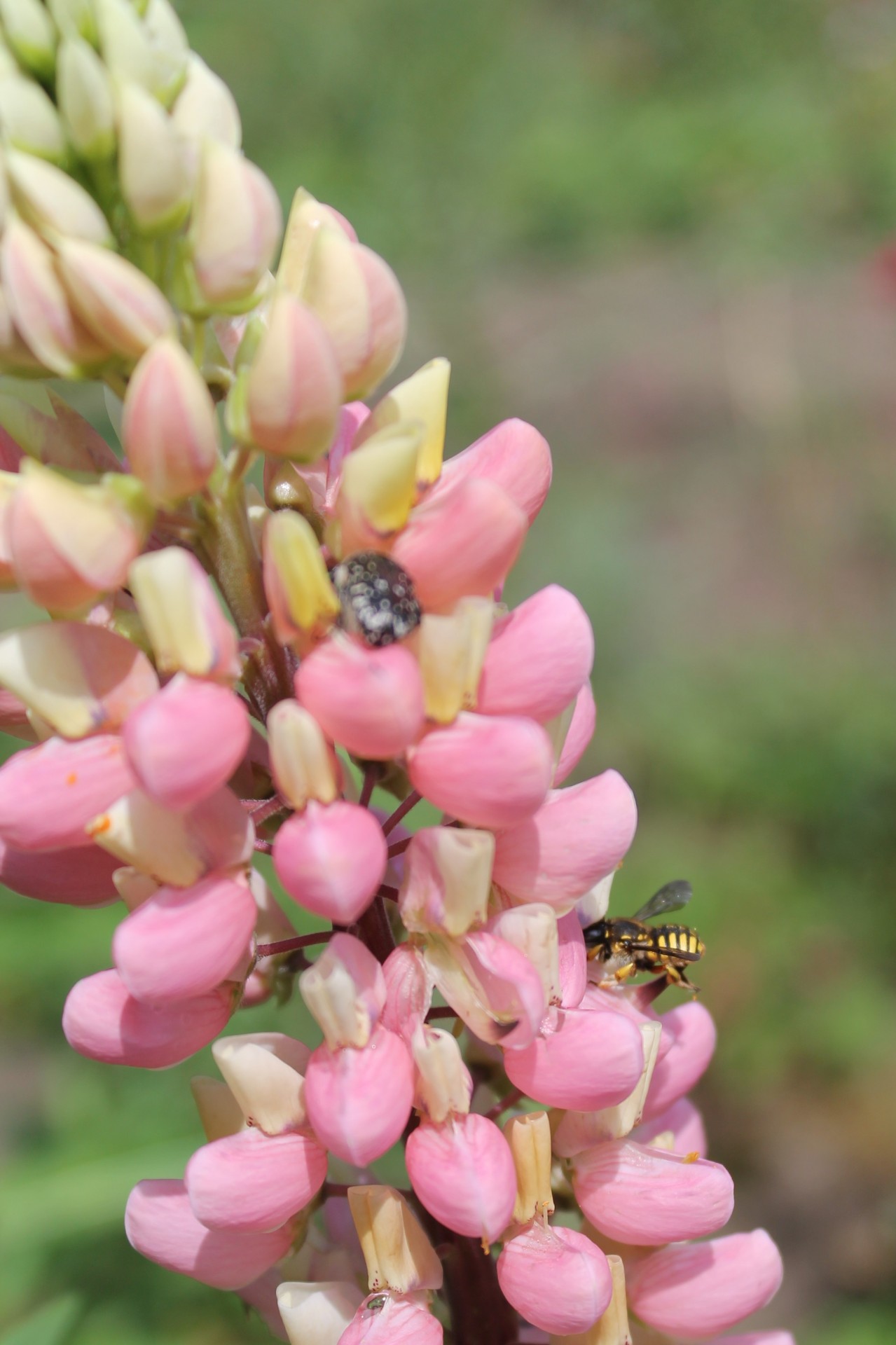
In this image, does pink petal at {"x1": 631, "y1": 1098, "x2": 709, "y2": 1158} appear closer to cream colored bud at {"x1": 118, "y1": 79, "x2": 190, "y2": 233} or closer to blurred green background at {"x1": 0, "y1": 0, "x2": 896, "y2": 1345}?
blurred green background at {"x1": 0, "y1": 0, "x2": 896, "y2": 1345}

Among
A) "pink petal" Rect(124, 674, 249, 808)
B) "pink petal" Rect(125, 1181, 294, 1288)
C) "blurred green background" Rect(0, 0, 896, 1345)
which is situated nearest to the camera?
"pink petal" Rect(124, 674, 249, 808)

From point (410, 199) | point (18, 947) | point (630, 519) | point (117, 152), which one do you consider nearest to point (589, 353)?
point (630, 519)

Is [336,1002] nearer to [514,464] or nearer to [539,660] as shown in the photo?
[539,660]

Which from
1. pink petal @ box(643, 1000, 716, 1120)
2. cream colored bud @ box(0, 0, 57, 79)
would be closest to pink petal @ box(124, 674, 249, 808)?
cream colored bud @ box(0, 0, 57, 79)

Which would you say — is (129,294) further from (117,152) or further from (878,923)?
(878,923)

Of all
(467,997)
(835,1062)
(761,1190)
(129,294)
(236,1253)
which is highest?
(129,294)

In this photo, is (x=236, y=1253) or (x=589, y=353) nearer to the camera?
(x=236, y=1253)
